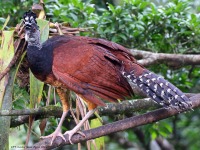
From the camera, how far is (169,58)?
4.35 meters

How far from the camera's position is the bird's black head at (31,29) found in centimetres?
314

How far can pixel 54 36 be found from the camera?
3430 mm

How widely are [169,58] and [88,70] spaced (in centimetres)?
138

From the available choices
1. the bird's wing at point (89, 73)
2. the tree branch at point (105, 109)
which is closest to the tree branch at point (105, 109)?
the tree branch at point (105, 109)

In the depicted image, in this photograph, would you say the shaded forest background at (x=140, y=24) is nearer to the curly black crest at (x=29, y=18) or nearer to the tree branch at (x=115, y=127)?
the curly black crest at (x=29, y=18)

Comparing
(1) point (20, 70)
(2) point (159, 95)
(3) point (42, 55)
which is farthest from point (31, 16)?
(2) point (159, 95)

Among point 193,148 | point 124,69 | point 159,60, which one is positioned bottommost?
point 193,148

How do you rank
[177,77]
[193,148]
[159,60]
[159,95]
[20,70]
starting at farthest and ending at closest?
1. [193,148]
2. [177,77]
3. [159,60]
4. [20,70]
5. [159,95]

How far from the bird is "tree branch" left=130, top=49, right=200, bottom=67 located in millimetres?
1031

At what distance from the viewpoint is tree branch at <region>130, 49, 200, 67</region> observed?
14.0 ft

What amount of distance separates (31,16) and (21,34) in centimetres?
→ 29

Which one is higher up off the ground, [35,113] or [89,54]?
[89,54]

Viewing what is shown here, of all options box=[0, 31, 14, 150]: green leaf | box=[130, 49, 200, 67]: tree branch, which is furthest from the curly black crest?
box=[130, 49, 200, 67]: tree branch

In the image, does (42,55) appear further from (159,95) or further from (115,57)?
(159,95)
